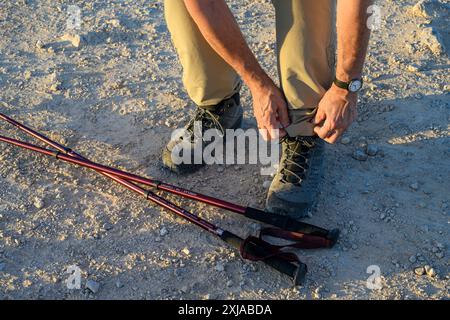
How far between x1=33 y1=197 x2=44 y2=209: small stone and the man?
842mm

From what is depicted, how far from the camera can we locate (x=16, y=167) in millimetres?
3713

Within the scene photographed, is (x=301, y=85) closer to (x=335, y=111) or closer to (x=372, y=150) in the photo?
(x=335, y=111)

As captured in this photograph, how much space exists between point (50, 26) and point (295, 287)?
3573mm

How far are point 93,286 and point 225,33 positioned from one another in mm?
1556

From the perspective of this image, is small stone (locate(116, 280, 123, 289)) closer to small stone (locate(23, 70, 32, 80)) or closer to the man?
the man

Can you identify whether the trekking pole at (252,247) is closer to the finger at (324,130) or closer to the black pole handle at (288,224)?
the black pole handle at (288,224)

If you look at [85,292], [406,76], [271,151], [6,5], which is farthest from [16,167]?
[406,76]

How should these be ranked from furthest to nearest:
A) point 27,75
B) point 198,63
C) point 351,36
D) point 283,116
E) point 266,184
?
point 27,75, point 266,184, point 198,63, point 283,116, point 351,36

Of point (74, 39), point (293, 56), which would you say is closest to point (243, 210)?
point (293, 56)

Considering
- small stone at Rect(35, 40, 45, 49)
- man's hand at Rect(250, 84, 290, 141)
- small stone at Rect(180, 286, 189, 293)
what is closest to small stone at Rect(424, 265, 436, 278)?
man's hand at Rect(250, 84, 290, 141)

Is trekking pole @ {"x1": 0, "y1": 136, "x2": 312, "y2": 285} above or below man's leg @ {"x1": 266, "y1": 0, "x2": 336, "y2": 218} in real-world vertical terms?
below

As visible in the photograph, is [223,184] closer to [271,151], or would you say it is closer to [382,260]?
[271,151]

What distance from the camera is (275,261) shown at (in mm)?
2912

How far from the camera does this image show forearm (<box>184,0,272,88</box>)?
278cm
